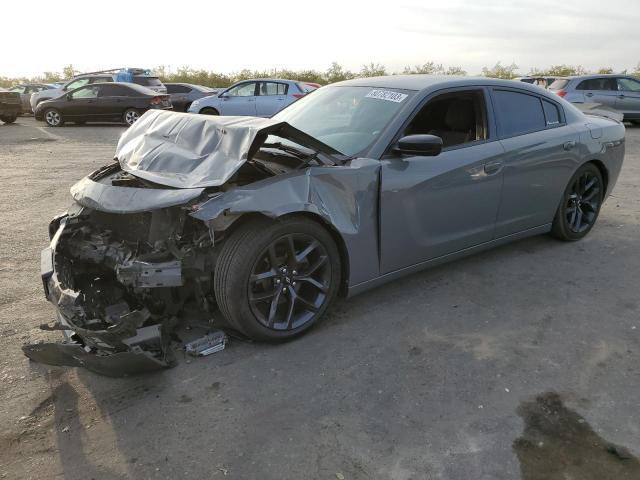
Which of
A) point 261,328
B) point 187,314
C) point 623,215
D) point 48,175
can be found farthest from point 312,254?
point 48,175

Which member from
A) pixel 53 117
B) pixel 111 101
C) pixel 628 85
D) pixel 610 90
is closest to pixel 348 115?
pixel 610 90

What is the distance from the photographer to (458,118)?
4.12 metres

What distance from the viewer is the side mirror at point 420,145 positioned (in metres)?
3.31

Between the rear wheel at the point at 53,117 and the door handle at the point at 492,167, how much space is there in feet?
52.5

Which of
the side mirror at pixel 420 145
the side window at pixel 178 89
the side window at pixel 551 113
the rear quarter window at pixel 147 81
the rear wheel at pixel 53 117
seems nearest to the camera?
the side mirror at pixel 420 145

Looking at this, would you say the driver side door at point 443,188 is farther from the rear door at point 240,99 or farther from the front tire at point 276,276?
the rear door at point 240,99

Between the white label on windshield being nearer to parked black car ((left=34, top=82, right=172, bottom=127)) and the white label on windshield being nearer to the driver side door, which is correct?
the driver side door

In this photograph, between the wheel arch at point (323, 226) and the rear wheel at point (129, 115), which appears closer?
the wheel arch at point (323, 226)

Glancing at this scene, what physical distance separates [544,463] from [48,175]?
8.40m

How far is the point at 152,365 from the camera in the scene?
2711mm

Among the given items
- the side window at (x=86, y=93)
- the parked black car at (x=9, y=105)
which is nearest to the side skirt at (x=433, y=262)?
the side window at (x=86, y=93)

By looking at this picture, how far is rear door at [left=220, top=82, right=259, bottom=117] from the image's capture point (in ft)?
50.6

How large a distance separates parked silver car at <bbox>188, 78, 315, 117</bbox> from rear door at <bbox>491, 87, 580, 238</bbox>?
1140 cm

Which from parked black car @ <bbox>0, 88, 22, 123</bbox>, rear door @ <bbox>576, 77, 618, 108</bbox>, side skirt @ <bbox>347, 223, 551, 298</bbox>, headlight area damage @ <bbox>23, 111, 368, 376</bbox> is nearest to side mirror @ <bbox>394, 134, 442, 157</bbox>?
headlight area damage @ <bbox>23, 111, 368, 376</bbox>
